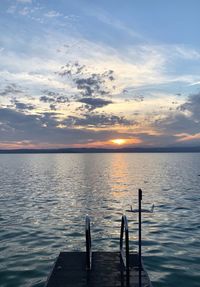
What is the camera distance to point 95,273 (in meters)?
19.7

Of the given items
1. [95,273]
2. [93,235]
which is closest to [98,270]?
[95,273]

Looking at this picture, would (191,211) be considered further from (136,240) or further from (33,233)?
(33,233)

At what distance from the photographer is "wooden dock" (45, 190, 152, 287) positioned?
17984 millimetres

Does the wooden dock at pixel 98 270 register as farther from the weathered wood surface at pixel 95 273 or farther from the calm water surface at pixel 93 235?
the calm water surface at pixel 93 235

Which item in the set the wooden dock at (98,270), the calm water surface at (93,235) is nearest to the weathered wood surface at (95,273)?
the wooden dock at (98,270)

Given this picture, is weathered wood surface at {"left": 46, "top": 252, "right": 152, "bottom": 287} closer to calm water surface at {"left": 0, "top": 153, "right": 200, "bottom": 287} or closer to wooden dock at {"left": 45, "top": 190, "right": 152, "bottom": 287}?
wooden dock at {"left": 45, "top": 190, "right": 152, "bottom": 287}

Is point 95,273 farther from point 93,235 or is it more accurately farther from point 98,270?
point 93,235

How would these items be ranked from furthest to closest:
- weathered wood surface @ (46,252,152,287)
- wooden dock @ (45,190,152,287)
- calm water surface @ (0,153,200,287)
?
1. calm water surface @ (0,153,200,287)
2. weathered wood surface @ (46,252,152,287)
3. wooden dock @ (45,190,152,287)

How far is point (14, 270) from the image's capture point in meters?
22.5

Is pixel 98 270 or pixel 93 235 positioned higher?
pixel 98 270

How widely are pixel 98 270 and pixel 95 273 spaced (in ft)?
1.48

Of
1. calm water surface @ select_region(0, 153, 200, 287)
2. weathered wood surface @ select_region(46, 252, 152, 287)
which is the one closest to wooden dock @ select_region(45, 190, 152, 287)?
weathered wood surface @ select_region(46, 252, 152, 287)

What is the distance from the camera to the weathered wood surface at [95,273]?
18156mm

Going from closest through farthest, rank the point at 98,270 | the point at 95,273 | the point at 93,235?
1. the point at 95,273
2. the point at 98,270
3. the point at 93,235
